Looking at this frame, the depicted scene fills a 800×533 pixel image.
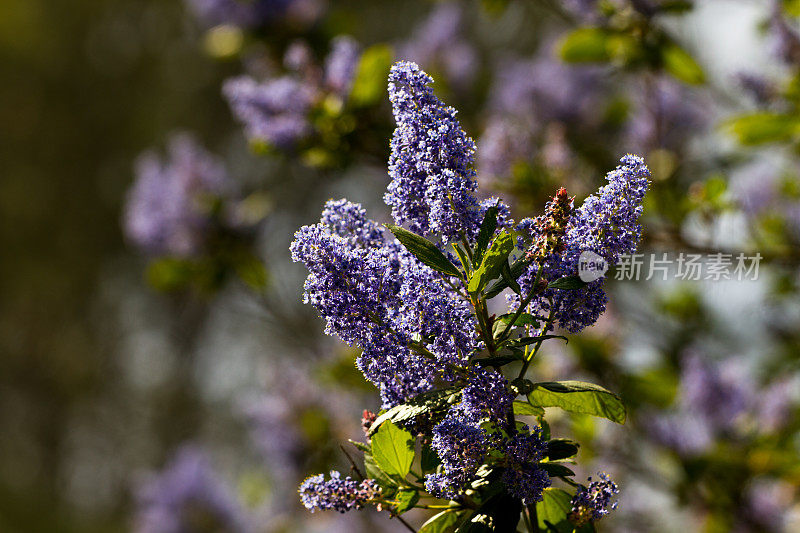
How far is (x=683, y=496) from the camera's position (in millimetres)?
2994

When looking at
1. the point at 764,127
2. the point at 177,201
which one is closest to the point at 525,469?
the point at 764,127

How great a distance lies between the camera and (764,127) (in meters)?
2.57

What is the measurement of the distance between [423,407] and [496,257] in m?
0.22

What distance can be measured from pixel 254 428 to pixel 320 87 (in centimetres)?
189

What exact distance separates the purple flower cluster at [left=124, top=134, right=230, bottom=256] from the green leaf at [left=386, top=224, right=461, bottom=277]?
2606mm

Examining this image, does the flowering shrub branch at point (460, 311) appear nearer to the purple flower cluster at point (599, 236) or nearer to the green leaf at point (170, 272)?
the purple flower cluster at point (599, 236)

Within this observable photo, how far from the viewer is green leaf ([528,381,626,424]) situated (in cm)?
109

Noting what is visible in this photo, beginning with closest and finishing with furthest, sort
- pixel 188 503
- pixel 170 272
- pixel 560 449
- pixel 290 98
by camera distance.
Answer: pixel 560 449, pixel 290 98, pixel 170 272, pixel 188 503

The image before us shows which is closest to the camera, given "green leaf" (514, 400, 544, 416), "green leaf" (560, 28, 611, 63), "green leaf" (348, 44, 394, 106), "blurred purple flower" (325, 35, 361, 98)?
"green leaf" (514, 400, 544, 416)

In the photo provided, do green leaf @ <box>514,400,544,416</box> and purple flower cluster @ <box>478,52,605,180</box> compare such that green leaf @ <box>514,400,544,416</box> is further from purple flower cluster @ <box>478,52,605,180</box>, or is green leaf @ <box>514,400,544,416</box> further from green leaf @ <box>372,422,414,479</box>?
purple flower cluster @ <box>478,52,605,180</box>

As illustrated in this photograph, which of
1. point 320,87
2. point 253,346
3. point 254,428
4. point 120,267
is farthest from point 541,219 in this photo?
point 120,267

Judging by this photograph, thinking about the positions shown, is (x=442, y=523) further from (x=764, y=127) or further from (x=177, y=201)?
(x=177, y=201)

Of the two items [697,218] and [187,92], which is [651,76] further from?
[187,92]

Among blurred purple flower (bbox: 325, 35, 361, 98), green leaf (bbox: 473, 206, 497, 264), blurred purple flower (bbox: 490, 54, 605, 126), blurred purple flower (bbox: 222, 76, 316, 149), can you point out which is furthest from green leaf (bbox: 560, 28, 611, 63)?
green leaf (bbox: 473, 206, 497, 264)
